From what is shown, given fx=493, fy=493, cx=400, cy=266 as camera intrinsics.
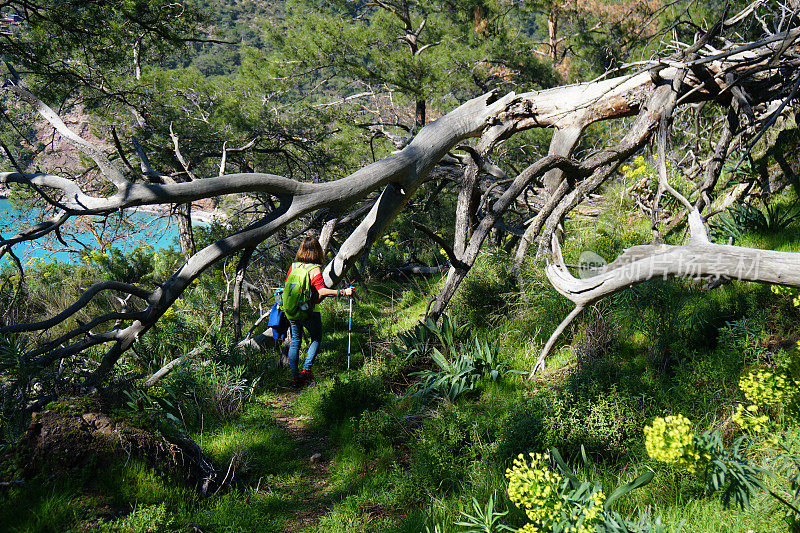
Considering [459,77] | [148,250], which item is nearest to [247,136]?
[148,250]

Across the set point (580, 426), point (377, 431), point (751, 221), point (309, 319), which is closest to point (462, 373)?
point (377, 431)

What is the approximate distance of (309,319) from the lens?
5.43 metres

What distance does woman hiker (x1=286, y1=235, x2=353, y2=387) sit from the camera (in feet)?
16.7

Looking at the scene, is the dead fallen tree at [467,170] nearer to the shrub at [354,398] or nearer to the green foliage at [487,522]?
the shrub at [354,398]

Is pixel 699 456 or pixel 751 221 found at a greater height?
pixel 751 221

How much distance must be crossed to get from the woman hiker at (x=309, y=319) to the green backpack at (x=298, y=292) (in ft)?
0.08

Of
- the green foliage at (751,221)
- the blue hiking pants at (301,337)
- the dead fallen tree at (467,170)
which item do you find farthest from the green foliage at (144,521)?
the green foliage at (751,221)

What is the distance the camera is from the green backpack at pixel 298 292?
16.7 feet

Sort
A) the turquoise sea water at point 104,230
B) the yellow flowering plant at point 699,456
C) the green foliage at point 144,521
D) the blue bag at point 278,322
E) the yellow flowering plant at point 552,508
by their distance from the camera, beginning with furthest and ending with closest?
the turquoise sea water at point 104,230
the blue bag at point 278,322
the green foliage at point 144,521
the yellow flowering plant at point 552,508
the yellow flowering plant at point 699,456

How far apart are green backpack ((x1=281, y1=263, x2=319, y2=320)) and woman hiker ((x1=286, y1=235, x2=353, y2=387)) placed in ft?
0.08

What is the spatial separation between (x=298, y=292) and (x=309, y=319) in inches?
17.5

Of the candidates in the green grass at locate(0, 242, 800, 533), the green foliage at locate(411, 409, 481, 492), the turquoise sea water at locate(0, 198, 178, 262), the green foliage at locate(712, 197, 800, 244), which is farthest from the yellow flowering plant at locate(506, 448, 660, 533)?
the turquoise sea water at locate(0, 198, 178, 262)

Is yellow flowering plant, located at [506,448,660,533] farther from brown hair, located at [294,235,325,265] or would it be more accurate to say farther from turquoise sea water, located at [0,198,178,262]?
turquoise sea water, located at [0,198,178,262]

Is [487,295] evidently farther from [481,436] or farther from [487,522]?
[487,522]
